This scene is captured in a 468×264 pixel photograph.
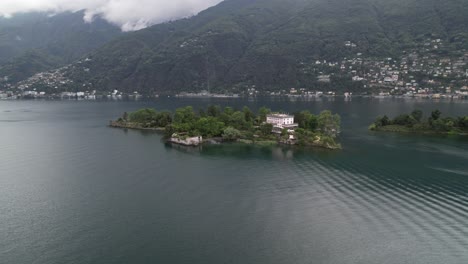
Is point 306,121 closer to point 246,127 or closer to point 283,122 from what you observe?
point 283,122

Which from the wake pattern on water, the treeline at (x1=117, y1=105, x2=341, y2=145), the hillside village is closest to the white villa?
the treeline at (x1=117, y1=105, x2=341, y2=145)

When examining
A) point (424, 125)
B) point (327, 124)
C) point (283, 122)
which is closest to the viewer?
point (327, 124)

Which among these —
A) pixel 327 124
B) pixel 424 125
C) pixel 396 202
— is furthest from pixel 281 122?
pixel 396 202

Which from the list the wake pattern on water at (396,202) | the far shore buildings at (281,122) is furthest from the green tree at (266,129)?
the wake pattern on water at (396,202)

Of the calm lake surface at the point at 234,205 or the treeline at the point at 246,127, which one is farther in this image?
Answer: the treeline at the point at 246,127

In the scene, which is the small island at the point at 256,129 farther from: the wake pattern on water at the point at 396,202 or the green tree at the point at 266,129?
the wake pattern on water at the point at 396,202
